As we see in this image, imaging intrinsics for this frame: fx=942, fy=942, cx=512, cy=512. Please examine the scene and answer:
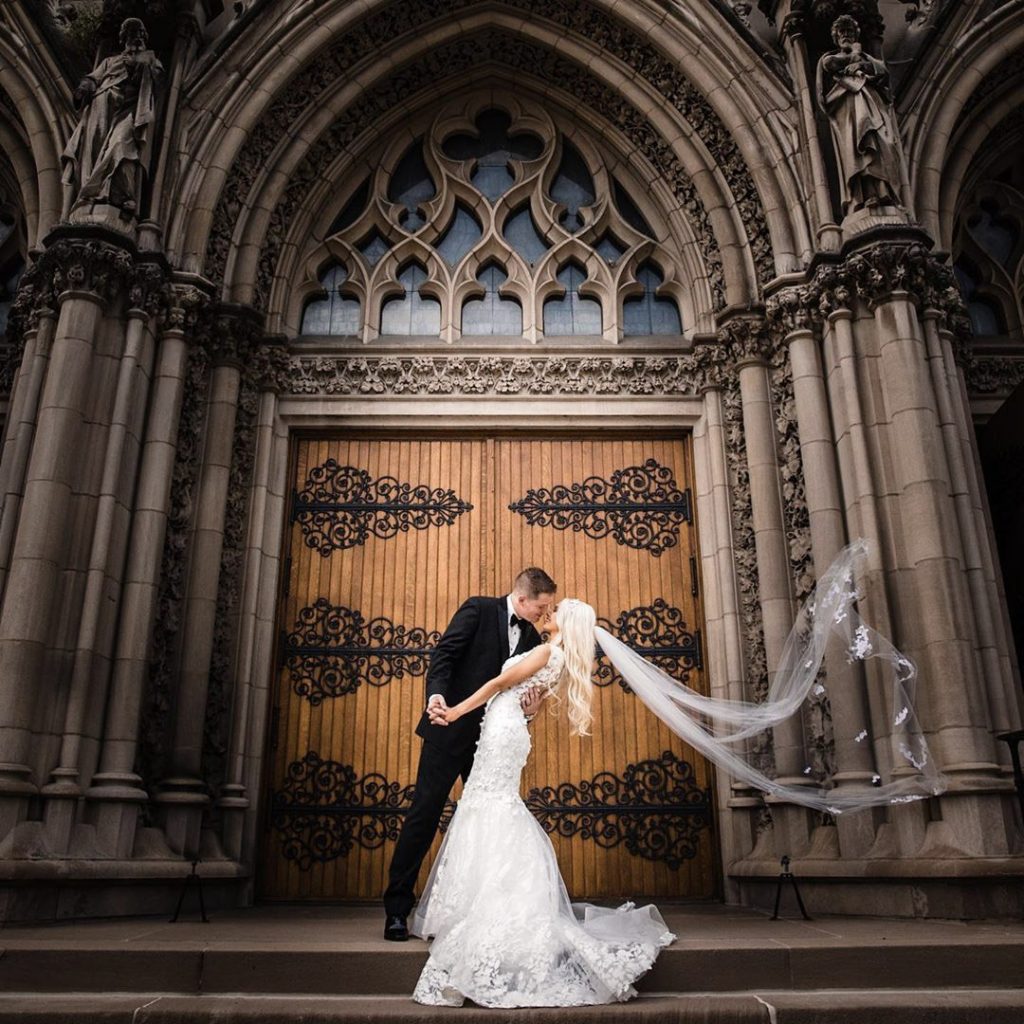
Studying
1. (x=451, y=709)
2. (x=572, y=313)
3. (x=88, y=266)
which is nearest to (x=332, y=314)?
(x=572, y=313)

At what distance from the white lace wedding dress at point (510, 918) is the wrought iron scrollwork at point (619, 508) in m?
3.48

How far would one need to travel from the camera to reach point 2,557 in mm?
6734

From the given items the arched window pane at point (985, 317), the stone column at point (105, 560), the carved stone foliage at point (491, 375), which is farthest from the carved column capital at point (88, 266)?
the arched window pane at point (985, 317)

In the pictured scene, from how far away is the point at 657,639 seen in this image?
8.05 m

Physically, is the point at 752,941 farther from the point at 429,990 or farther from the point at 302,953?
the point at 302,953

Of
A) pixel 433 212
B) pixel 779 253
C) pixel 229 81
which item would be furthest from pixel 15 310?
pixel 779 253

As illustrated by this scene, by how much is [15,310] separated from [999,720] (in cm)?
801

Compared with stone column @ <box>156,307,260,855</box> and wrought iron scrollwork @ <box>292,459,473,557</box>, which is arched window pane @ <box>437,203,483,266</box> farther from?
wrought iron scrollwork @ <box>292,459,473,557</box>

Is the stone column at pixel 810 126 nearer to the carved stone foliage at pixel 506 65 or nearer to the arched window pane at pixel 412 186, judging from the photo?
the carved stone foliage at pixel 506 65

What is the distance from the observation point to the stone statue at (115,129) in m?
7.30

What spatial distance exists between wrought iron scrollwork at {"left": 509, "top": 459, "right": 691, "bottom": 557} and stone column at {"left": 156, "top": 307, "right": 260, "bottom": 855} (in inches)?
100

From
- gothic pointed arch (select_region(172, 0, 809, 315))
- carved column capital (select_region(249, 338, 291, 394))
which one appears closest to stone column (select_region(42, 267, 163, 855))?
gothic pointed arch (select_region(172, 0, 809, 315))

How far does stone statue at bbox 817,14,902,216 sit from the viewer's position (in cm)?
740

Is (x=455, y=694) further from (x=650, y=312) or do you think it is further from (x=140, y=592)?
(x=650, y=312)
